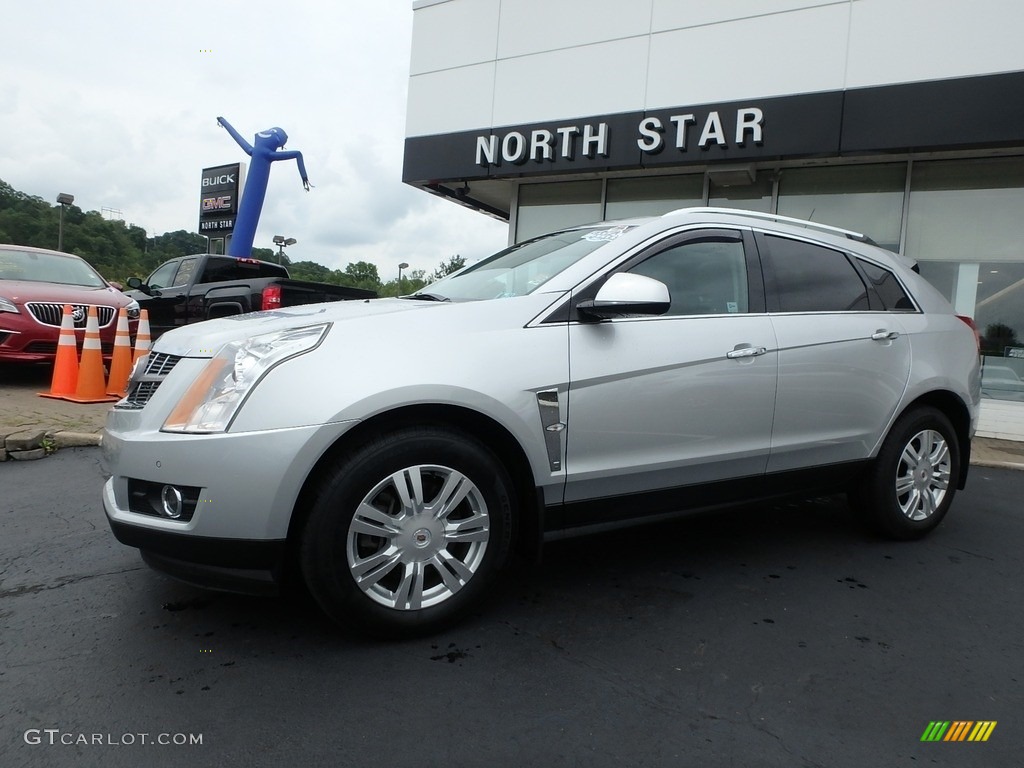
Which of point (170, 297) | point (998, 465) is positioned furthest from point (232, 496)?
point (170, 297)

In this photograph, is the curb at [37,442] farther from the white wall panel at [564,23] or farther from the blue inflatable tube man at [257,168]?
the blue inflatable tube man at [257,168]

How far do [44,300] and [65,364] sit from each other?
1017 mm

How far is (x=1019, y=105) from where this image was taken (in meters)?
6.66

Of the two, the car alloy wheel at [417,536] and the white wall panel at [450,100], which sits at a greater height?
the white wall panel at [450,100]

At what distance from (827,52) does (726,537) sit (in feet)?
21.1

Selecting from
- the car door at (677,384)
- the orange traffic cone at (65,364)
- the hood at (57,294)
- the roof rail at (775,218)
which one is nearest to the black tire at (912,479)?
the car door at (677,384)

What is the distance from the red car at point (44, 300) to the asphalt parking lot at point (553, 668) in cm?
465

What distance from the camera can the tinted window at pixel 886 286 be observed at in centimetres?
363

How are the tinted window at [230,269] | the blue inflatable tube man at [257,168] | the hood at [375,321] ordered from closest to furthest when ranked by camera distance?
the hood at [375,321] → the tinted window at [230,269] → the blue inflatable tube man at [257,168]

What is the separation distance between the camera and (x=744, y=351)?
2973 millimetres

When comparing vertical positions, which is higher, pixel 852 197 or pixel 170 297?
pixel 852 197

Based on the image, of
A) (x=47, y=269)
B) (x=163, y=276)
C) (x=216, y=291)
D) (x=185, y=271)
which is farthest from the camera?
(x=163, y=276)

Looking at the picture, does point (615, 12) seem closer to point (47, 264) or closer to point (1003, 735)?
point (47, 264)

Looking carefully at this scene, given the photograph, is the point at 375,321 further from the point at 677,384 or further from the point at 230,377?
the point at 677,384
